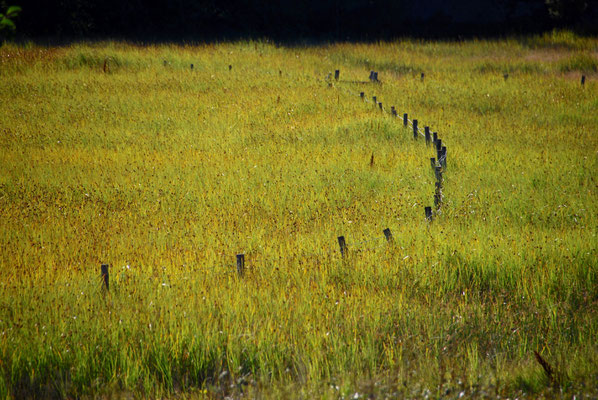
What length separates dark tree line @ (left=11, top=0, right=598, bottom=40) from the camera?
116 ft

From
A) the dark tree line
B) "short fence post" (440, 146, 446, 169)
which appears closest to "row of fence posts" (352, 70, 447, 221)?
"short fence post" (440, 146, 446, 169)

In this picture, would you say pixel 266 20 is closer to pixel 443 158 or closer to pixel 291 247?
pixel 443 158

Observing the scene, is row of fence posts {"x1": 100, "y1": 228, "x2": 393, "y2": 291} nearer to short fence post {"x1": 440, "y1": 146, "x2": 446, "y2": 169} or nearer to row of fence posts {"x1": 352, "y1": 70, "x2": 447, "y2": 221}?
row of fence posts {"x1": 352, "y1": 70, "x2": 447, "y2": 221}

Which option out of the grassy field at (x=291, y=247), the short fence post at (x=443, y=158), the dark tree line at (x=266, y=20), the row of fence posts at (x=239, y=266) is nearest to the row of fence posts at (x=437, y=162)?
the short fence post at (x=443, y=158)

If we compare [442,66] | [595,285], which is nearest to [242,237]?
[595,285]

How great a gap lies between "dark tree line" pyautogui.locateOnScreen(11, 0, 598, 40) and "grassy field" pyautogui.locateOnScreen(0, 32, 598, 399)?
18.8 metres

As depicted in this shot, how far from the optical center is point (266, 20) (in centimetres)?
4188

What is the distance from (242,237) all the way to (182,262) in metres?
1.19

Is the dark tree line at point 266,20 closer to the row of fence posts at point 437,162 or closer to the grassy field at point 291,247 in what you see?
the grassy field at point 291,247

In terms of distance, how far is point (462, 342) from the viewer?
5180 millimetres

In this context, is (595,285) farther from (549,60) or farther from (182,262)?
(549,60)

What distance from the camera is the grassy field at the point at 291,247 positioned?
15.7ft

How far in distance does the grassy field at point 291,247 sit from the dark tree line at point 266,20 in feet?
61.6

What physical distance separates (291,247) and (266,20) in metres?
37.0
